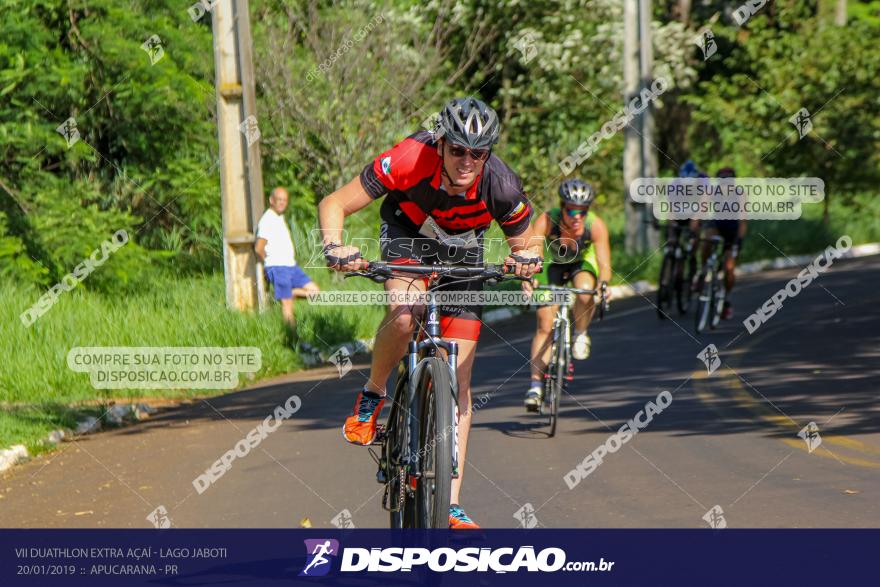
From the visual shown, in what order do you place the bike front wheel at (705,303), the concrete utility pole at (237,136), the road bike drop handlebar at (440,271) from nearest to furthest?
1. the road bike drop handlebar at (440,271)
2. the concrete utility pole at (237,136)
3. the bike front wheel at (705,303)

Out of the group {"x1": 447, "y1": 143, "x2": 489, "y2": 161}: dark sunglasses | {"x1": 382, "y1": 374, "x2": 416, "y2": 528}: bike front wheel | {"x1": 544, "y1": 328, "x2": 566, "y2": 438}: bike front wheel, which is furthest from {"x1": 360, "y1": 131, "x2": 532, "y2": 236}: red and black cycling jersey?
{"x1": 544, "y1": 328, "x2": 566, "y2": 438}: bike front wheel

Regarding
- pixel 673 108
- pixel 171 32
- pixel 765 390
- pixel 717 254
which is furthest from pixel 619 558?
pixel 673 108

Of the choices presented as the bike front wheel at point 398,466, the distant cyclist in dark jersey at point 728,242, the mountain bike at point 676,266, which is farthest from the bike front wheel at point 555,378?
the mountain bike at point 676,266

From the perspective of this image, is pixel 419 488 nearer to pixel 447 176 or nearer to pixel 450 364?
pixel 450 364

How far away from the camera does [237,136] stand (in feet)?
57.0

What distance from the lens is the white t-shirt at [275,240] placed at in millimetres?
16672

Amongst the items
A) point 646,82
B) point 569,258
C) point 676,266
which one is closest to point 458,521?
point 569,258

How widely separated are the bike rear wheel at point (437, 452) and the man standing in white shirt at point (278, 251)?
10396mm

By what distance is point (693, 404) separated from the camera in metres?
12.5

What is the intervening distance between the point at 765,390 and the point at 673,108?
77.3 feet

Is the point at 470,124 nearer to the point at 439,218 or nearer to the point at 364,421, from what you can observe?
the point at 439,218

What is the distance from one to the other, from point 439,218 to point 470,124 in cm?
79

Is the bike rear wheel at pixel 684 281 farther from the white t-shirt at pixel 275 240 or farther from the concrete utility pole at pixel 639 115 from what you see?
the white t-shirt at pixel 275 240

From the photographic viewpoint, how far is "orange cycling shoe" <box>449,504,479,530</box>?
6.54 metres
